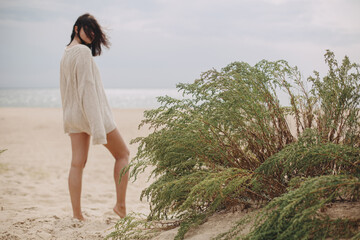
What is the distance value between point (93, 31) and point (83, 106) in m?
0.86

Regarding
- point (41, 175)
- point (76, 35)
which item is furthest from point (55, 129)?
point (76, 35)

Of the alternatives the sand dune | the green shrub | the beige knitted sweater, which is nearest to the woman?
the beige knitted sweater

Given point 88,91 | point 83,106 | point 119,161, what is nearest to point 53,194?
point 119,161

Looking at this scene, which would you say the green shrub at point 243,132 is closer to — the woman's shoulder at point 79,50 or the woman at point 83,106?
the woman at point 83,106

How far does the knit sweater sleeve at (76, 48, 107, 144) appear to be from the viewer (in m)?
3.51

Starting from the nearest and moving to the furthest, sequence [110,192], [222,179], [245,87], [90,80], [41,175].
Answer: [222,179], [245,87], [90,80], [110,192], [41,175]

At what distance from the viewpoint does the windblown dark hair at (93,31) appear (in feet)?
12.1

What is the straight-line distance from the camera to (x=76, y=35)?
3.78 metres

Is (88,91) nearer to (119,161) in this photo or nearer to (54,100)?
(119,161)

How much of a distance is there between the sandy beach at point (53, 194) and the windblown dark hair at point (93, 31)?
193 centimetres

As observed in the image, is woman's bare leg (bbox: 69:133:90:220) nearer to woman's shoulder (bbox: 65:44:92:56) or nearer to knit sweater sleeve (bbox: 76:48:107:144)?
knit sweater sleeve (bbox: 76:48:107:144)

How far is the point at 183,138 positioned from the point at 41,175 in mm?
5489

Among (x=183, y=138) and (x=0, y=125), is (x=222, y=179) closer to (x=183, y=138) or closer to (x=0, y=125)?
(x=183, y=138)

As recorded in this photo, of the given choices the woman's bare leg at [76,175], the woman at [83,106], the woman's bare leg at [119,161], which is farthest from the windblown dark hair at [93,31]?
the woman's bare leg at [76,175]
